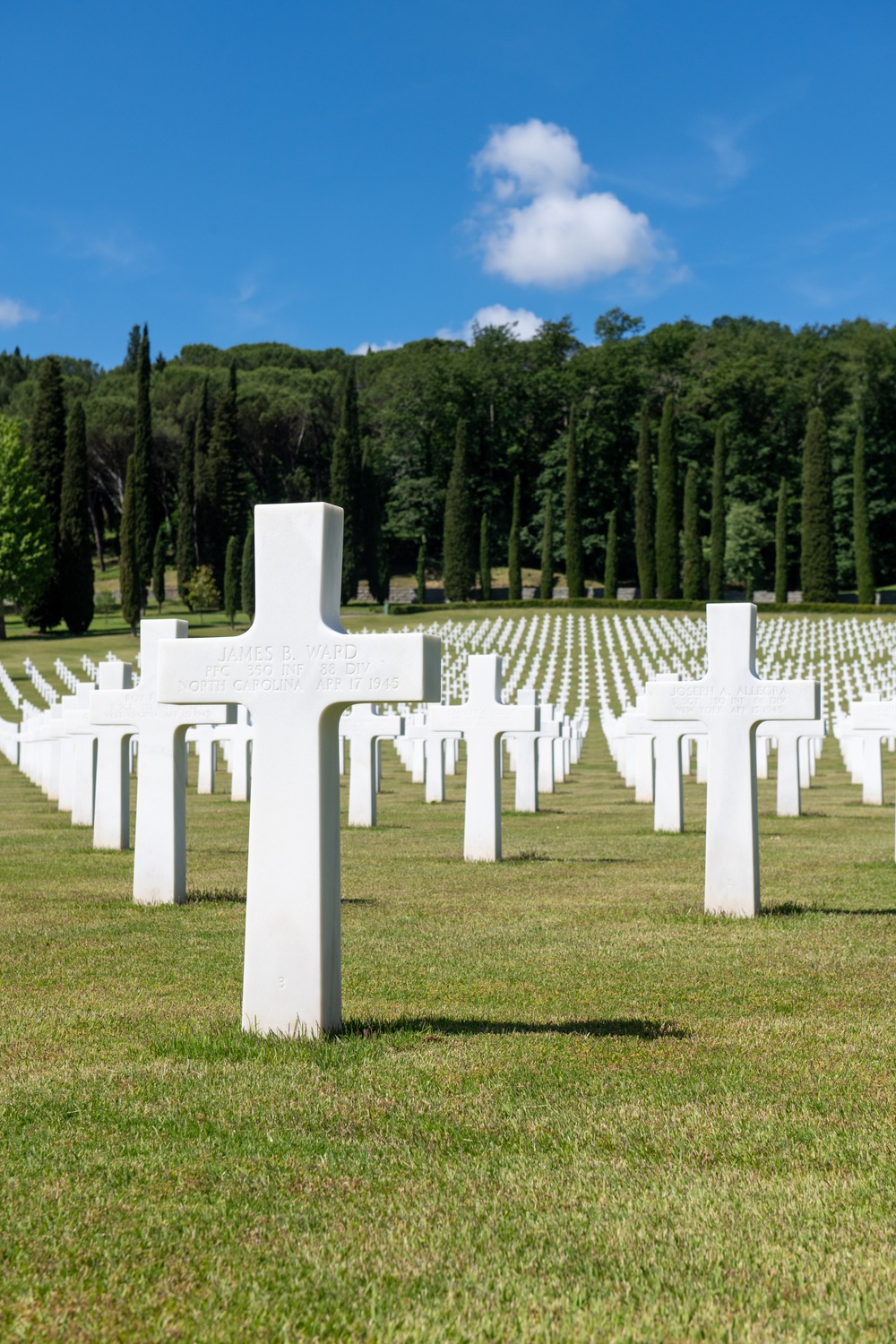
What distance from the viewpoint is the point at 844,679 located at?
42500 millimetres

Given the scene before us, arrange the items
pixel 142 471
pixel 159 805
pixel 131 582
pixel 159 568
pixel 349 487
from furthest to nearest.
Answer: pixel 349 487, pixel 159 568, pixel 142 471, pixel 131 582, pixel 159 805

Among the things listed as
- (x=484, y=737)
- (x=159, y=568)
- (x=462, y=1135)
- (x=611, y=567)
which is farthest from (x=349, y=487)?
(x=462, y=1135)

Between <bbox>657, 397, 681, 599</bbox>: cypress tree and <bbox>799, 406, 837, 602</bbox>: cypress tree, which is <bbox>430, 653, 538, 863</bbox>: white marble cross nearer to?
<bbox>657, 397, 681, 599</bbox>: cypress tree

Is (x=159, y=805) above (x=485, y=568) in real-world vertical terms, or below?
below

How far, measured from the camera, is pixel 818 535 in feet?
254

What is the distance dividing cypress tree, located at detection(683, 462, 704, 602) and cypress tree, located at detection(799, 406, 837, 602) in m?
6.10

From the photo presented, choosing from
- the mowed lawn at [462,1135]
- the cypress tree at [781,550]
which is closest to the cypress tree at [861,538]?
the cypress tree at [781,550]

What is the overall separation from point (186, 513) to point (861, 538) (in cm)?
4102

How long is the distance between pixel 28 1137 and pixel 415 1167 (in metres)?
1.10

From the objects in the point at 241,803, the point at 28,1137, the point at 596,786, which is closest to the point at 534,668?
the point at 596,786

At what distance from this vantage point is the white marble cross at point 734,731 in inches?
307

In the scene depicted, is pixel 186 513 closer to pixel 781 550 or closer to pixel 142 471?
pixel 142 471

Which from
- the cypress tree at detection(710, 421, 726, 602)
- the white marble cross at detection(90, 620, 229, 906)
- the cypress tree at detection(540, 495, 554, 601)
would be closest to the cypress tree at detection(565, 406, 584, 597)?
the cypress tree at detection(540, 495, 554, 601)

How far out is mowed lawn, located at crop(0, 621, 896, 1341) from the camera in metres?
2.74
